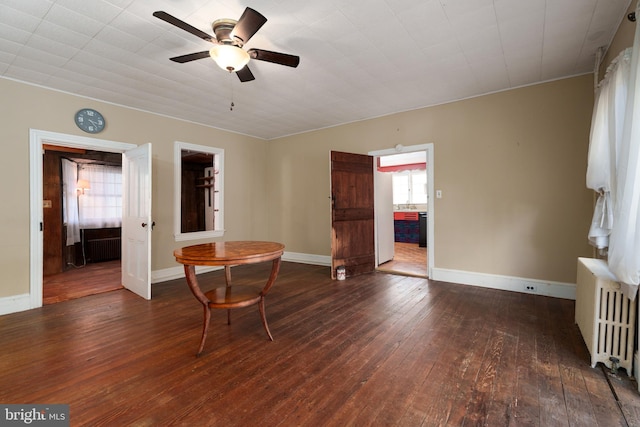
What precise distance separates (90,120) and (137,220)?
4.85 feet

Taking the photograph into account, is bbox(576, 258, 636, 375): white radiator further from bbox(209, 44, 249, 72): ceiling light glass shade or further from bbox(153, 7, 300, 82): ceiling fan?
bbox(209, 44, 249, 72): ceiling light glass shade

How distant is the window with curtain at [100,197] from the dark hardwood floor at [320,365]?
338cm

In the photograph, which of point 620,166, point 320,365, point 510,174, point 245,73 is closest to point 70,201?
point 245,73

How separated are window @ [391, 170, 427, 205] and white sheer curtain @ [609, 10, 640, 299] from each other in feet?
22.4

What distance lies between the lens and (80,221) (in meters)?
5.74

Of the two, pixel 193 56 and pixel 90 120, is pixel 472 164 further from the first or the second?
pixel 90 120

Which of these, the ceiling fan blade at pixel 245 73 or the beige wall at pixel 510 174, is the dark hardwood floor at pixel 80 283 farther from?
the beige wall at pixel 510 174

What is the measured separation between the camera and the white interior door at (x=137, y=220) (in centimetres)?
359

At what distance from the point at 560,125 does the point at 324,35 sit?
10.2 feet

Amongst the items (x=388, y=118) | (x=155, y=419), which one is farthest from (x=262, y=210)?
(x=155, y=419)

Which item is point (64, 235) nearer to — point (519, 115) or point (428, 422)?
point (428, 422)

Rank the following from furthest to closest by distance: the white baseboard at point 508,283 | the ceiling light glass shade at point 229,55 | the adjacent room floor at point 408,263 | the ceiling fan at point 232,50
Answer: the adjacent room floor at point 408,263 → the white baseboard at point 508,283 → the ceiling light glass shade at point 229,55 → the ceiling fan at point 232,50

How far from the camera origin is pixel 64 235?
526 cm

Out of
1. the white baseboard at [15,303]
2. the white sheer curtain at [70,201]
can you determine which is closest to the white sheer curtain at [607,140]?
the white baseboard at [15,303]
